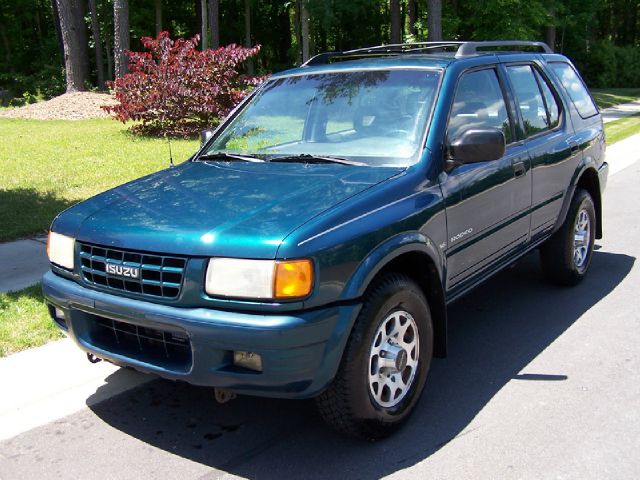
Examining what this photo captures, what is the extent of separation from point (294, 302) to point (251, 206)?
2.02 feet

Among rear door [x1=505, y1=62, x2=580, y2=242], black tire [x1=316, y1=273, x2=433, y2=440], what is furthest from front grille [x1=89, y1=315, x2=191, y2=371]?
rear door [x1=505, y1=62, x2=580, y2=242]

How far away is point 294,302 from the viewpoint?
9.59ft

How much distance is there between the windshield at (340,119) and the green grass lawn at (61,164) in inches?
150

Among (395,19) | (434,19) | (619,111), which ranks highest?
(395,19)

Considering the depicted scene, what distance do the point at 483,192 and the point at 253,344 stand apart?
1.93 metres

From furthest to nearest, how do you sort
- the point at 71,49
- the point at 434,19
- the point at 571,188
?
the point at 434,19 → the point at 71,49 → the point at 571,188

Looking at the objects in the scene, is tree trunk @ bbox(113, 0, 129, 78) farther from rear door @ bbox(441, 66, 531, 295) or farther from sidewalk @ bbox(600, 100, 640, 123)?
rear door @ bbox(441, 66, 531, 295)

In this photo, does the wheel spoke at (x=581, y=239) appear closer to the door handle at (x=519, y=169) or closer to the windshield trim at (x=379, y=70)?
the door handle at (x=519, y=169)

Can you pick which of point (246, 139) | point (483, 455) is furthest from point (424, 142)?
point (483, 455)

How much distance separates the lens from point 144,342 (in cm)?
327

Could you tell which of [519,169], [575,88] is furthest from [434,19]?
[519,169]

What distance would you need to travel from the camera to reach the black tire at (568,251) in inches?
213

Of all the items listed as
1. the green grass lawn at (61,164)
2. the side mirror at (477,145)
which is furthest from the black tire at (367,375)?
the green grass lawn at (61,164)

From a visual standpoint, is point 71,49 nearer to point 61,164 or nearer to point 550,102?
point 61,164
